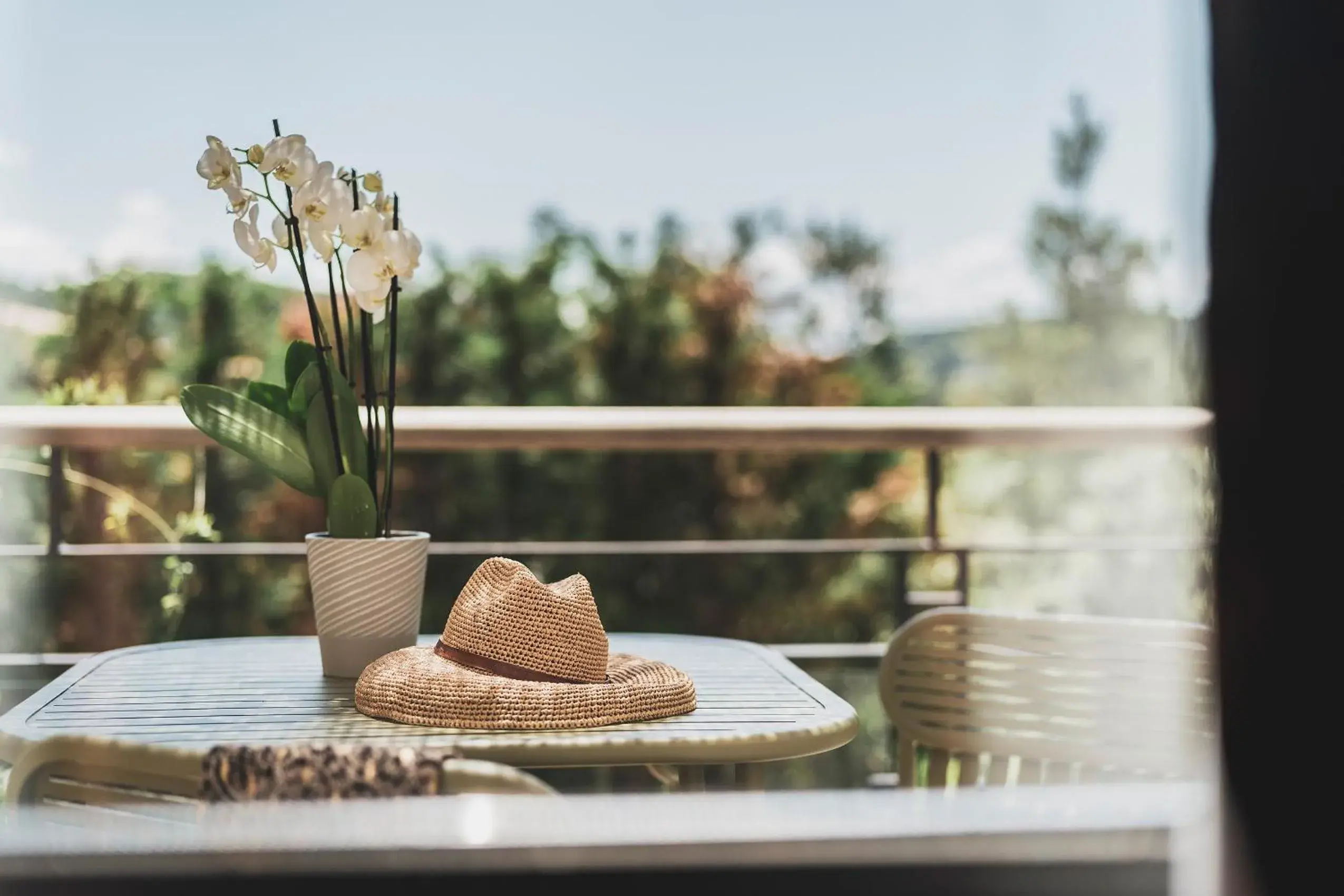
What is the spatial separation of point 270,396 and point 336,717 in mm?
436

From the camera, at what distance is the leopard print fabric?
0.67 metres

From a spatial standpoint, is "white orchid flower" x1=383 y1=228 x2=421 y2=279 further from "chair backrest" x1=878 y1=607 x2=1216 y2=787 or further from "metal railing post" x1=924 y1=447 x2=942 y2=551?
"metal railing post" x1=924 y1=447 x2=942 y2=551

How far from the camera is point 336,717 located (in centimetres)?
118

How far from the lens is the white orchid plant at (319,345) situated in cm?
132

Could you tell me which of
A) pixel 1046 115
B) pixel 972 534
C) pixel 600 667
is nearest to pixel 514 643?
pixel 600 667

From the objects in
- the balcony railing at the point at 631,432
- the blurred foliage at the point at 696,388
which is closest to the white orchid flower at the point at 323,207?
the balcony railing at the point at 631,432

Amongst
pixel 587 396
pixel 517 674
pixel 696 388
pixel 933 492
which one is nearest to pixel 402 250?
pixel 517 674

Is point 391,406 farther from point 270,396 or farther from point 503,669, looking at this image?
point 503,669

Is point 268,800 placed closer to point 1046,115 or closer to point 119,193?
point 119,193

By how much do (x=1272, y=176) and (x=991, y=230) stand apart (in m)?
6.76

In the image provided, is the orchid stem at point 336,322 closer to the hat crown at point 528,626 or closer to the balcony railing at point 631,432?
the hat crown at point 528,626

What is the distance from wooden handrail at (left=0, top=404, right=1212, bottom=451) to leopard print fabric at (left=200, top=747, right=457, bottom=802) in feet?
5.43

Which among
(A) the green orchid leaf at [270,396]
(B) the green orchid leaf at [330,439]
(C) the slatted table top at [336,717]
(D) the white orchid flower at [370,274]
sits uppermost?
(D) the white orchid flower at [370,274]

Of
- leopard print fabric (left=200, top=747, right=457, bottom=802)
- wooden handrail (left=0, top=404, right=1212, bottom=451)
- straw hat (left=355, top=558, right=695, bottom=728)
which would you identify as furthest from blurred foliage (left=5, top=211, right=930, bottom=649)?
leopard print fabric (left=200, top=747, right=457, bottom=802)
